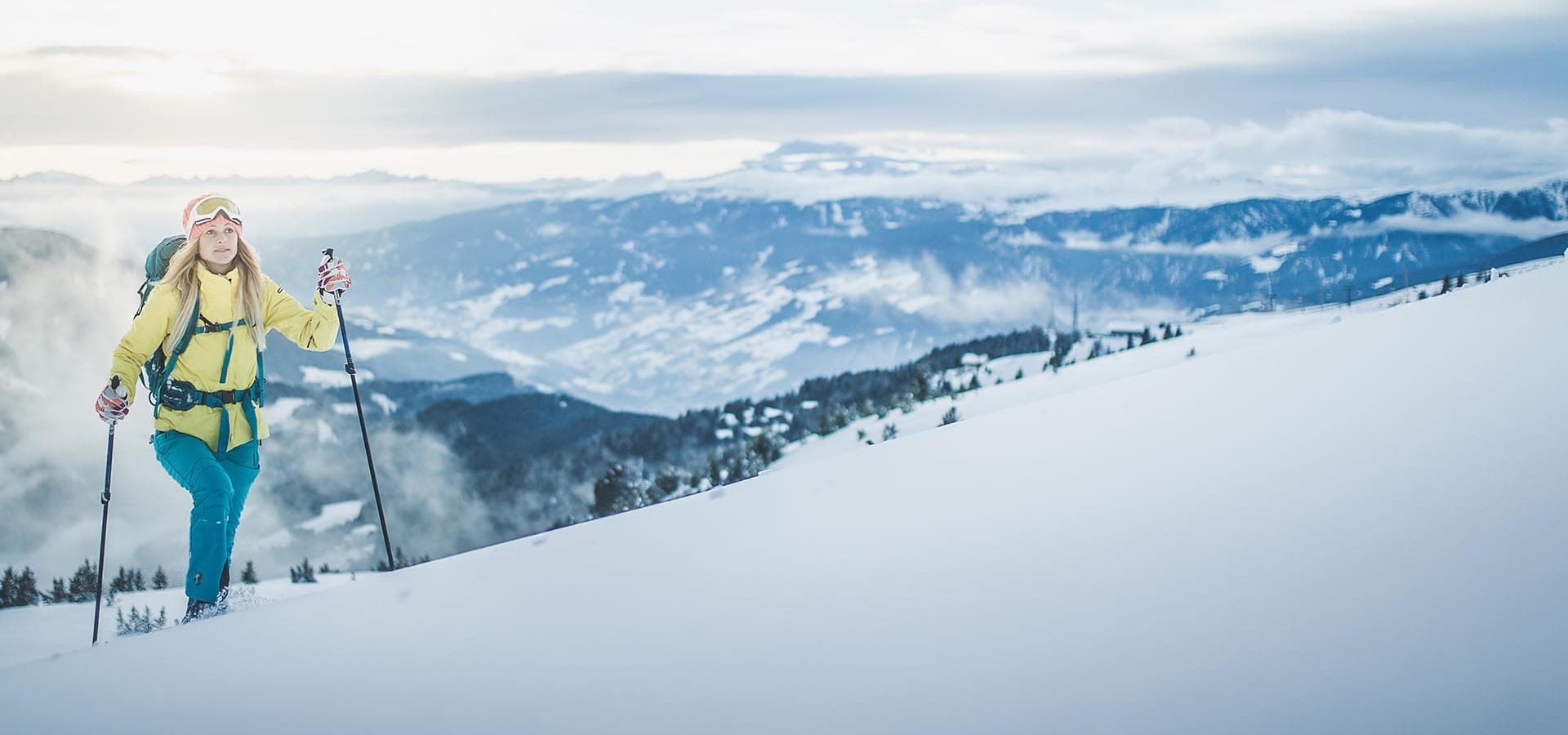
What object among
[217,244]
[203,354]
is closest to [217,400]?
[203,354]

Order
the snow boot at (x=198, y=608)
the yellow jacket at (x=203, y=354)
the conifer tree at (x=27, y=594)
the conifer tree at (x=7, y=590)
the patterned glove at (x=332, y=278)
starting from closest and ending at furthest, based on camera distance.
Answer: the snow boot at (x=198, y=608), the yellow jacket at (x=203, y=354), the patterned glove at (x=332, y=278), the conifer tree at (x=7, y=590), the conifer tree at (x=27, y=594)

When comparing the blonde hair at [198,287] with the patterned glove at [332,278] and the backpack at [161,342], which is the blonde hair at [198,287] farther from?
the patterned glove at [332,278]

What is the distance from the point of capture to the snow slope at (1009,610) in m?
3.28

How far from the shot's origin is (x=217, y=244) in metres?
6.30

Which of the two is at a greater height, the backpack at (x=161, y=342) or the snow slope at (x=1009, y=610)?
the backpack at (x=161, y=342)

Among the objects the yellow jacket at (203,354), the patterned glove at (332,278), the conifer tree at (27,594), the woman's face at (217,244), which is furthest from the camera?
the conifer tree at (27,594)

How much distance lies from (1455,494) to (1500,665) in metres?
1.53

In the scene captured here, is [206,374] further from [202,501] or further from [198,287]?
[202,501]

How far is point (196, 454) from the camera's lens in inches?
244

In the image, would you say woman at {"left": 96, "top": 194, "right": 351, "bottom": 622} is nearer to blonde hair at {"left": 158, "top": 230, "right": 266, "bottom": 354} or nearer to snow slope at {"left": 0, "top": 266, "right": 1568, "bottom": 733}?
blonde hair at {"left": 158, "top": 230, "right": 266, "bottom": 354}

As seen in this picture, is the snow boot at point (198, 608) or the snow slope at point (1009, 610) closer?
the snow slope at point (1009, 610)

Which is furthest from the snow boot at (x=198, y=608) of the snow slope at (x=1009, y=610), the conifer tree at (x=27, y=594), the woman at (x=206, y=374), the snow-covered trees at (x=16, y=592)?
the conifer tree at (x=27, y=594)

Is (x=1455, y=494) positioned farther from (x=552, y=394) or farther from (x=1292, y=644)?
(x=552, y=394)

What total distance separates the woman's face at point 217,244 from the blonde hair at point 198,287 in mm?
40
